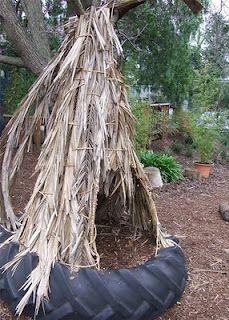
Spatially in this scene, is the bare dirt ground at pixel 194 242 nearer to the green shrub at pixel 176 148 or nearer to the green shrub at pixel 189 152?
the green shrub at pixel 189 152

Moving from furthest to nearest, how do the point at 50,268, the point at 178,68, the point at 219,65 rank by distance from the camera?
the point at 219,65 < the point at 178,68 < the point at 50,268

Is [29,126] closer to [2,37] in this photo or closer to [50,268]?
[50,268]

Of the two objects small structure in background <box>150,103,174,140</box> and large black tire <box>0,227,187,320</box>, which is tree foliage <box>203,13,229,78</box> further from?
large black tire <box>0,227,187,320</box>

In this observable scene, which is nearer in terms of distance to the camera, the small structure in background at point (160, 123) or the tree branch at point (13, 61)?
the tree branch at point (13, 61)

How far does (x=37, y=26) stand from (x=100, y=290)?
4808 mm

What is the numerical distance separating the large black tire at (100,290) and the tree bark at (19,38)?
147 inches

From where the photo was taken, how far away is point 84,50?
90.1 inches

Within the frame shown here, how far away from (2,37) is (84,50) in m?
7.32

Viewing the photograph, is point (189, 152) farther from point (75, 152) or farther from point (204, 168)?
point (75, 152)

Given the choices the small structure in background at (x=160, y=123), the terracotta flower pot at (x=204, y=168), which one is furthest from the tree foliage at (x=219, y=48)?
the terracotta flower pot at (x=204, y=168)

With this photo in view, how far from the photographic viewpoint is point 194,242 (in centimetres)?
361

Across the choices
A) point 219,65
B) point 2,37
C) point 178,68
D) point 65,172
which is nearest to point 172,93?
point 178,68

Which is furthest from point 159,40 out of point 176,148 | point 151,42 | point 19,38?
point 19,38

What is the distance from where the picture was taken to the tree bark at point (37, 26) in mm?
5684
